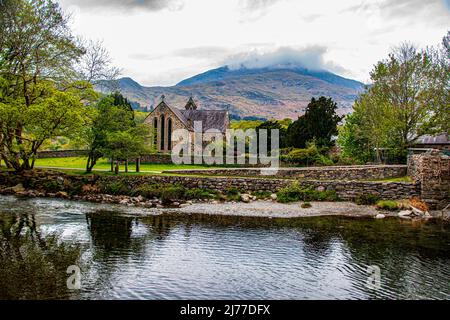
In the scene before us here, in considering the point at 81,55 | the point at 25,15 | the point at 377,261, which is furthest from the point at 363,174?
the point at 25,15

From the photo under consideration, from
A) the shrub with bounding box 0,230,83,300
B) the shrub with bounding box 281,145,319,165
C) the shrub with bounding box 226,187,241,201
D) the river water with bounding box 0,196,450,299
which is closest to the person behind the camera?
the shrub with bounding box 0,230,83,300

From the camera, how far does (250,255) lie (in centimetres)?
1589

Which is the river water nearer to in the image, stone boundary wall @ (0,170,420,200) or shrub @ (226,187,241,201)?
stone boundary wall @ (0,170,420,200)

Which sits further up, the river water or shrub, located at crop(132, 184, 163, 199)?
shrub, located at crop(132, 184, 163, 199)

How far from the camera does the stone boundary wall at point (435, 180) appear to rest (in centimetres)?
2639

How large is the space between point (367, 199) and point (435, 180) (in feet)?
14.7

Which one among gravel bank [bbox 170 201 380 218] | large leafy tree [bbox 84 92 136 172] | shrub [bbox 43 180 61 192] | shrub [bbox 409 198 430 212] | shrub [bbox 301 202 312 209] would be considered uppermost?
large leafy tree [bbox 84 92 136 172]

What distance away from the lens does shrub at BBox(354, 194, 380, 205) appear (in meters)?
27.8

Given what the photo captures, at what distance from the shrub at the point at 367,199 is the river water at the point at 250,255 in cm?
457

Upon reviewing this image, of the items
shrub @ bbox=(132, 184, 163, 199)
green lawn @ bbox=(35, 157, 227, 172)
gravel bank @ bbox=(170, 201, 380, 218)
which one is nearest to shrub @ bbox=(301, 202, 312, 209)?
gravel bank @ bbox=(170, 201, 380, 218)

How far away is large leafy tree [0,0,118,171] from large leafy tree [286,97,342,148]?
24875 millimetres

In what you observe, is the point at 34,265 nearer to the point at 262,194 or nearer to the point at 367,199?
the point at 262,194

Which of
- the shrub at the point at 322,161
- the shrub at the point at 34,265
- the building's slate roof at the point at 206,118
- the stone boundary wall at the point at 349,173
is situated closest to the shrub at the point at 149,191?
the stone boundary wall at the point at 349,173
